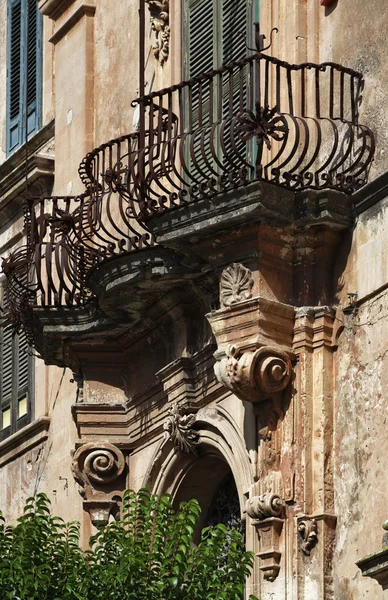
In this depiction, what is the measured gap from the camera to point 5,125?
24328 mm

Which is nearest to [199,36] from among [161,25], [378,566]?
[161,25]

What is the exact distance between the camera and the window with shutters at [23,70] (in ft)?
77.0

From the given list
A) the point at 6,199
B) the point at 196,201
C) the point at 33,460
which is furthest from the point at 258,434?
the point at 6,199

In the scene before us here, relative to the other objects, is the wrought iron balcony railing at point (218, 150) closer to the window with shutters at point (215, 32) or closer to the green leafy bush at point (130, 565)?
the window with shutters at point (215, 32)

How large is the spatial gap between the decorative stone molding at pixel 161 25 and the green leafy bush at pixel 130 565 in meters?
4.19

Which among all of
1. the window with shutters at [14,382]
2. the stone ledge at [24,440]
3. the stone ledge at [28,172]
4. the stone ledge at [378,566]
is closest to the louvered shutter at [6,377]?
the window with shutters at [14,382]

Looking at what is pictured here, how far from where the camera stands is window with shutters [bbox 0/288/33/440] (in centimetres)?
2275

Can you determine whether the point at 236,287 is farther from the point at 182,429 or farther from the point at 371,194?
the point at 182,429

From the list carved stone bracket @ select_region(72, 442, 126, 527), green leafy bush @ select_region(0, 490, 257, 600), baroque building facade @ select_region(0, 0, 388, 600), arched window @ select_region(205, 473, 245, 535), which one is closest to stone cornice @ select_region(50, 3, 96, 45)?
baroque building facade @ select_region(0, 0, 388, 600)

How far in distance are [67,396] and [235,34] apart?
13.1 feet

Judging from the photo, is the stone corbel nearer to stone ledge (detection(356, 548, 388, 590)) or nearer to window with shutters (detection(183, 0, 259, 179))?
stone ledge (detection(356, 548, 388, 590))

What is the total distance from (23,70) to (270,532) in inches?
317

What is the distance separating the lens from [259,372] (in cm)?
1725

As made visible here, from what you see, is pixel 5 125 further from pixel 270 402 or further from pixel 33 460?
pixel 270 402
